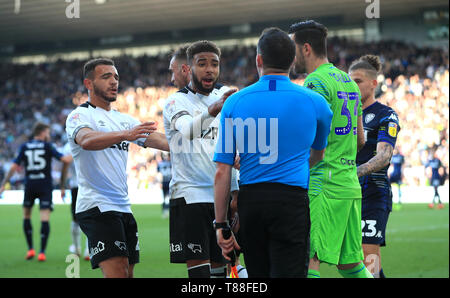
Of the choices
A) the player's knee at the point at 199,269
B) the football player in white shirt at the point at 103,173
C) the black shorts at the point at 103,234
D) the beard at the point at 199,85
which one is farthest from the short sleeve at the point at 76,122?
the player's knee at the point at 199,269

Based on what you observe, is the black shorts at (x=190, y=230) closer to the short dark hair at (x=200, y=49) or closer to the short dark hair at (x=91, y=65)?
the short dark hair at (x=200, y=49)

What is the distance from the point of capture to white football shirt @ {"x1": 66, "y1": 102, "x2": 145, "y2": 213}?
4391mm

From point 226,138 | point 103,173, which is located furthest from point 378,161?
point 103,173

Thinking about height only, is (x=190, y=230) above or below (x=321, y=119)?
below

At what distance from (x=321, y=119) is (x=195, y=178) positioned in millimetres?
1451

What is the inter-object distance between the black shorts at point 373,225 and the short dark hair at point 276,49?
7.83ft

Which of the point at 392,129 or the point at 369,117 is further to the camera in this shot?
the point at 369,117

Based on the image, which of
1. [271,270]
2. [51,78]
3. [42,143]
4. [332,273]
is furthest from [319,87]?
[51,78]

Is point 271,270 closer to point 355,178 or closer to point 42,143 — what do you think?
point 355,178

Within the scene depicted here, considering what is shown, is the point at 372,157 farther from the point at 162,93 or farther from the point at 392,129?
the point at 162,93

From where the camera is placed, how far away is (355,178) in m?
4.04

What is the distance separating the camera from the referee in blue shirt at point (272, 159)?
3062mm

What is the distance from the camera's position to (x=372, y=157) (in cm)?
514

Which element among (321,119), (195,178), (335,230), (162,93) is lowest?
(335,230)
